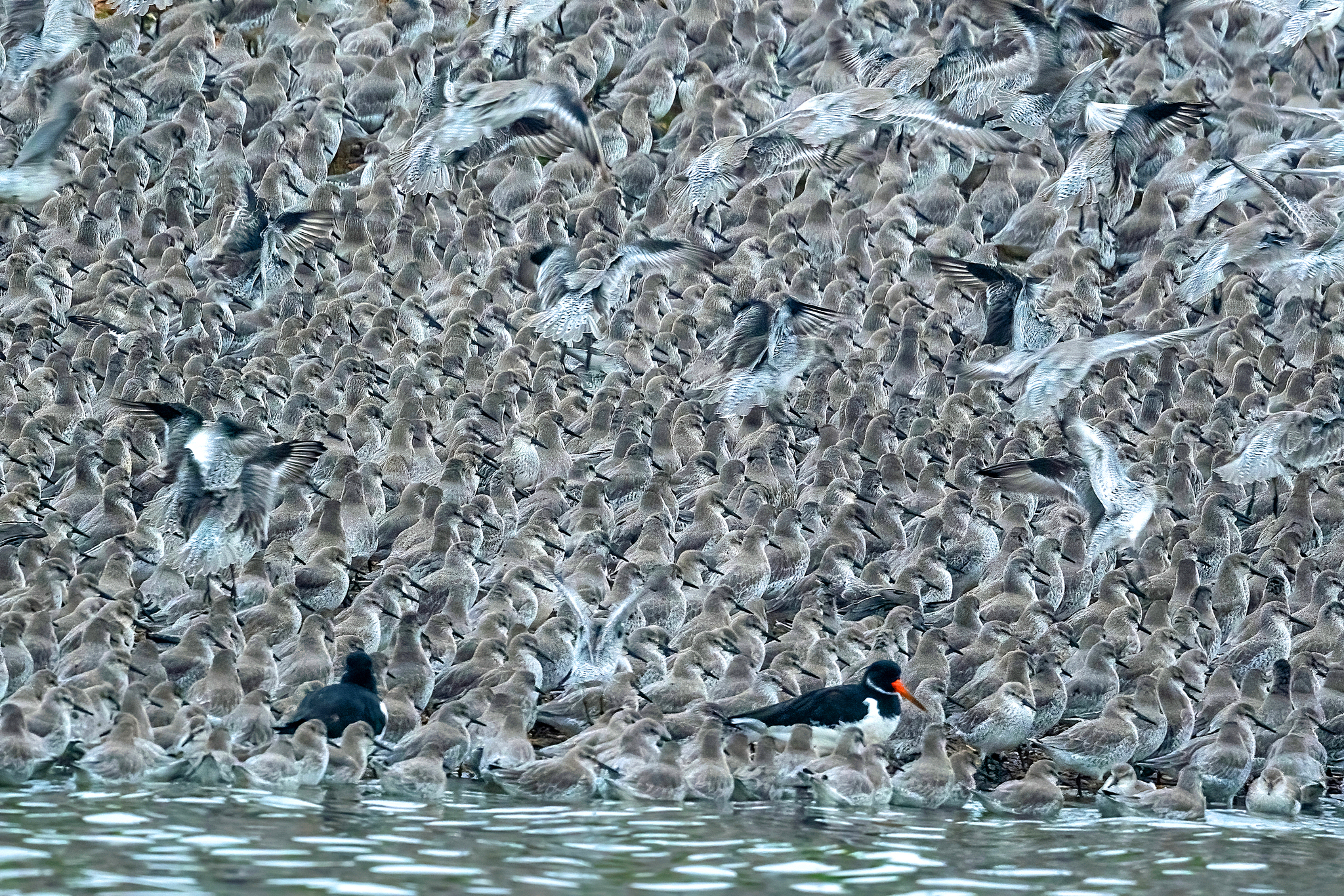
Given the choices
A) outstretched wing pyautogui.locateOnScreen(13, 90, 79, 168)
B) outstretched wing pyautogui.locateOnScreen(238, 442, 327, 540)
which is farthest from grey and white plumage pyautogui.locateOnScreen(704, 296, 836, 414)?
outstretched wing pyautogui.locateOnScreen(13, 90, 79, 168)

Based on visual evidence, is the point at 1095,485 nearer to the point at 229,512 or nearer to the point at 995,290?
the point at 995,290

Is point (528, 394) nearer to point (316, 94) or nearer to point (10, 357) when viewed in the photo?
point (10, 357)

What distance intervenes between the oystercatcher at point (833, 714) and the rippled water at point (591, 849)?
79 cm

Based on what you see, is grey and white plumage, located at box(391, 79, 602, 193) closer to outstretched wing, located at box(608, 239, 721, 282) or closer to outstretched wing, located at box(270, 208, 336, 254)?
outstretched wing, located at box(608, 239, 721, 282)

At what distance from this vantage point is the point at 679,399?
21875 millimetres

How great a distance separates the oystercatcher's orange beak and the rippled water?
1.15 metres

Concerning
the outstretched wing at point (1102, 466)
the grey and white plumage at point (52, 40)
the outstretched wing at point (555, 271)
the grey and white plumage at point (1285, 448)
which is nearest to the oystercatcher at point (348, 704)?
the outstretched wing at point (1102, 466)

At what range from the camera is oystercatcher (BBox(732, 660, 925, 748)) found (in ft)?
50.4

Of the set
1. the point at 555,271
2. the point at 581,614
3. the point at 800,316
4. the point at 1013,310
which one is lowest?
the point at 581,614

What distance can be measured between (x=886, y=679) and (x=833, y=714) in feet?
2.09

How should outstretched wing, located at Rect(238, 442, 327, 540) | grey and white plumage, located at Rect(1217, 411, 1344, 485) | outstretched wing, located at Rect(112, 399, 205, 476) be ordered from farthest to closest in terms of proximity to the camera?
grey and white plumage, located at Rect(1217, 411, 1344, 485), outstretched wing, located at Rect(112, 399, 205, 476), outstretched wing, located at Rect(238, 442, 327, 540)

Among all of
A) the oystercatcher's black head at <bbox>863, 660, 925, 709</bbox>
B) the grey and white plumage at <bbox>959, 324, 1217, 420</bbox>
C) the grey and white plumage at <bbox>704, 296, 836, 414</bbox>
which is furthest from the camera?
the grey and white plumage at <bbox>704, 296, 836, 414</bbox>

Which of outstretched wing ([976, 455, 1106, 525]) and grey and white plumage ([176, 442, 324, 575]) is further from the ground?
outstretched wing ([976, 455, 1106, 525])

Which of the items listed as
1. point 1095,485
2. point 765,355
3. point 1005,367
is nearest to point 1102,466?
point 1095,485
